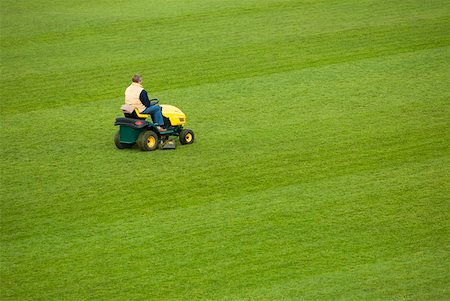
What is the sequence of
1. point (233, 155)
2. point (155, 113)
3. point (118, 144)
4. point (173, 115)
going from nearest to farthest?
point (233, 155) → point (155, 113) → point (118, 144) → point (173, 115)

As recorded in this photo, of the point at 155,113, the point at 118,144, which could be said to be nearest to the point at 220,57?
the point at 155,113

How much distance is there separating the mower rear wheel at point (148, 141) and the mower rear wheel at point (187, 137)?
1.68ft

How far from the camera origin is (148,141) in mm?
16891

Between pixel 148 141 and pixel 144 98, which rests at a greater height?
pixel 144 98

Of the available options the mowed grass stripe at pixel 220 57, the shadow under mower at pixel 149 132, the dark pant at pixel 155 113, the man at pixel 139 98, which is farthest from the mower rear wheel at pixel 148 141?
the mowed grass stripe at pixel 220 57

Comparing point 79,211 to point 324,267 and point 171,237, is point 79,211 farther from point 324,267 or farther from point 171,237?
point 324,267

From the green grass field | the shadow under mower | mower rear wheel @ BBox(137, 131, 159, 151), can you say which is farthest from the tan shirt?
the green grass field

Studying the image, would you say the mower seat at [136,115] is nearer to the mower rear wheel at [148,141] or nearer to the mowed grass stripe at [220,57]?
the mower rear wheel at [148,141]

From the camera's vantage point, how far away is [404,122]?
1822 centimetres

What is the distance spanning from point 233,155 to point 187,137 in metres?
1.13

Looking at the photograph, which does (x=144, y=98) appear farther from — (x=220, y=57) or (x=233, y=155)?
(x=220, y=57)

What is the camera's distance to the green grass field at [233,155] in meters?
12.2

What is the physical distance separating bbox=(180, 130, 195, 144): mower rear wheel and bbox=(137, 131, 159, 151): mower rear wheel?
1.68ft

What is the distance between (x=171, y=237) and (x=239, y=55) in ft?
34.1
